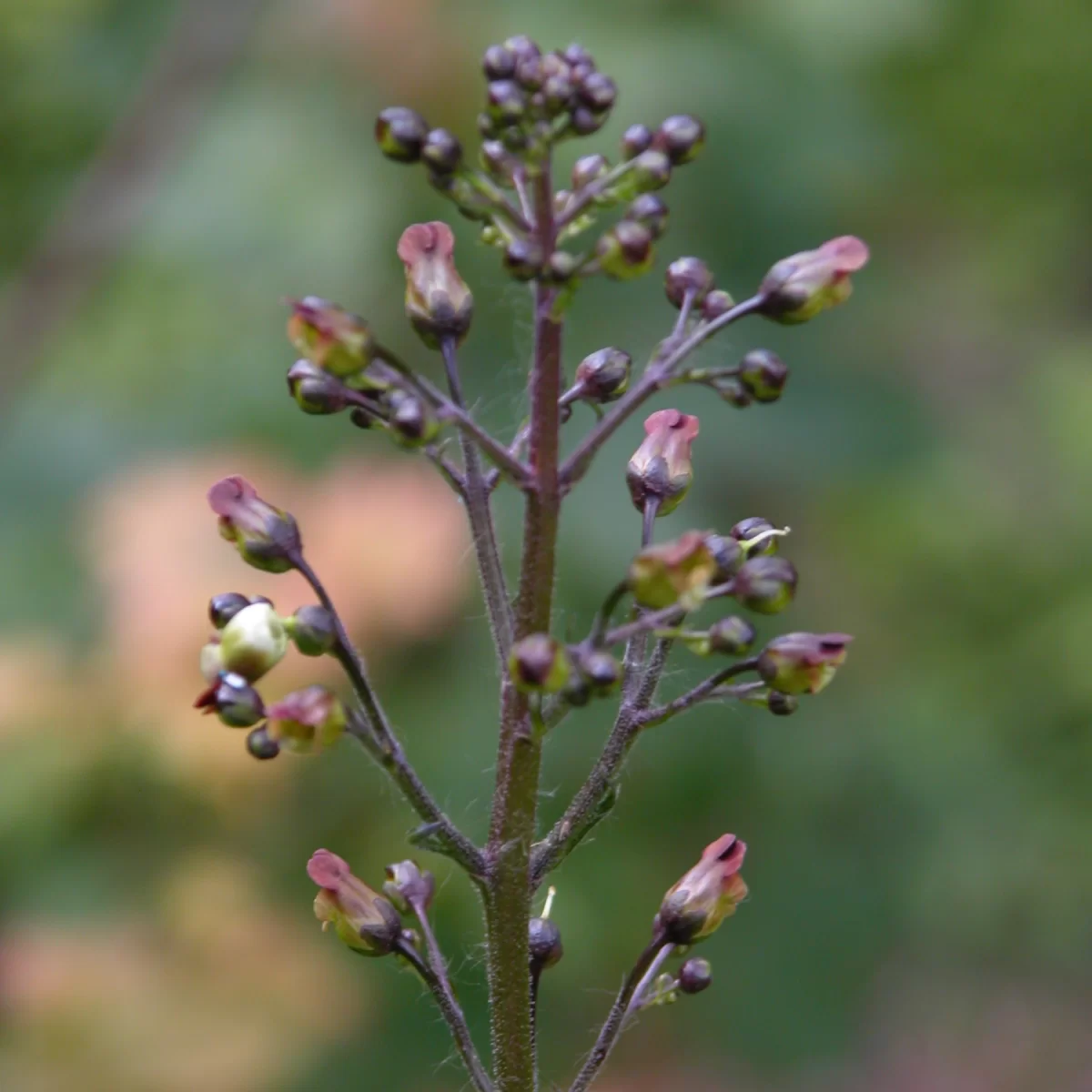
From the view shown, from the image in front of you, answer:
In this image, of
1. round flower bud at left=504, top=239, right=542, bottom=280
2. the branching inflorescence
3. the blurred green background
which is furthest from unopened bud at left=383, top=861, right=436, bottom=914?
the blurred green background

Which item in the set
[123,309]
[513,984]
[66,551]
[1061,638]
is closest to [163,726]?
[66,551]

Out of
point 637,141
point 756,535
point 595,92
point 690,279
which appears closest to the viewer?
point 595,92

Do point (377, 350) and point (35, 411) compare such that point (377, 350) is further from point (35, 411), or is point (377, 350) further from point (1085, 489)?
A: point (1085, 489)

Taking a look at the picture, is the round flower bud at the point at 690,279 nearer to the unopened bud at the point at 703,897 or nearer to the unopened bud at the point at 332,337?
the unopened bud at the point at 332,337

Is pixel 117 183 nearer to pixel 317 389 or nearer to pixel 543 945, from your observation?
pixel 317 389

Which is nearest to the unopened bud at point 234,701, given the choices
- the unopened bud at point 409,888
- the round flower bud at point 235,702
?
the round flower bud at point 235,702

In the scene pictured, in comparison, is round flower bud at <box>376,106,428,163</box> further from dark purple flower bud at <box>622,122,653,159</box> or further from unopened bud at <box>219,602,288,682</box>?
unopened bud at <box>219,602,288,682</box>

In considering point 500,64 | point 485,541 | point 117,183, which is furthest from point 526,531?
point 117,183
